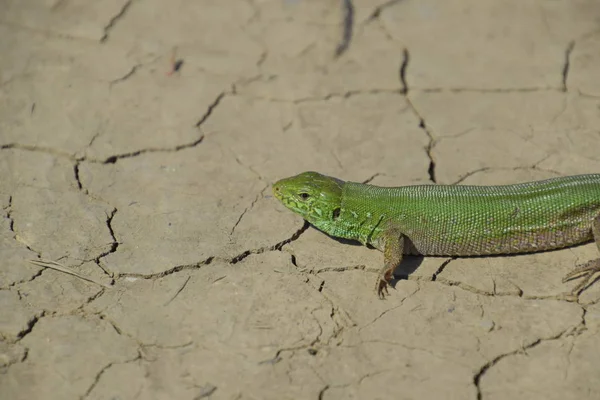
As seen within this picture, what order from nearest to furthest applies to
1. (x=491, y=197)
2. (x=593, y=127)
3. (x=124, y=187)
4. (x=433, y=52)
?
1. (x=491, y=197)
2. (x=124, y=187)
3. (x=593, y=127)
4. (x=433, y=52)

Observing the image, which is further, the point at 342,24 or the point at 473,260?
the point at 342,24

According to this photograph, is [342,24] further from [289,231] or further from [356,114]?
[289,231]

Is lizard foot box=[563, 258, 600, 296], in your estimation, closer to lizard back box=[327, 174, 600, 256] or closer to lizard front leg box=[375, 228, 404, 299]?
lizard back box=[327, 174, 600, 256]

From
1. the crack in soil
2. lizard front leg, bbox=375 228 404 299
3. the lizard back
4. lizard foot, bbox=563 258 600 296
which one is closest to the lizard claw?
lizard front leg, bbox=375 228 404 299

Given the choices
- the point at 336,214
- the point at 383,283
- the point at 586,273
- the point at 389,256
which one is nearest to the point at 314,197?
the point at 336,214

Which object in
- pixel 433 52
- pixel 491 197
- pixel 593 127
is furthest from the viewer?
pixel 433 52

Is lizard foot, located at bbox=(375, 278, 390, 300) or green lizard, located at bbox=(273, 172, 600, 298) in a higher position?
green lizard, located at bbox=(273, 172, 600, 298)

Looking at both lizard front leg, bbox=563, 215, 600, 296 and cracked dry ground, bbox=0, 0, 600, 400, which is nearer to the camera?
cracked dry ground, bbox=0, 0, 600, 400

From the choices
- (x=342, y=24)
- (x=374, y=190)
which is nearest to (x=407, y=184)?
(x=374, y=190)
